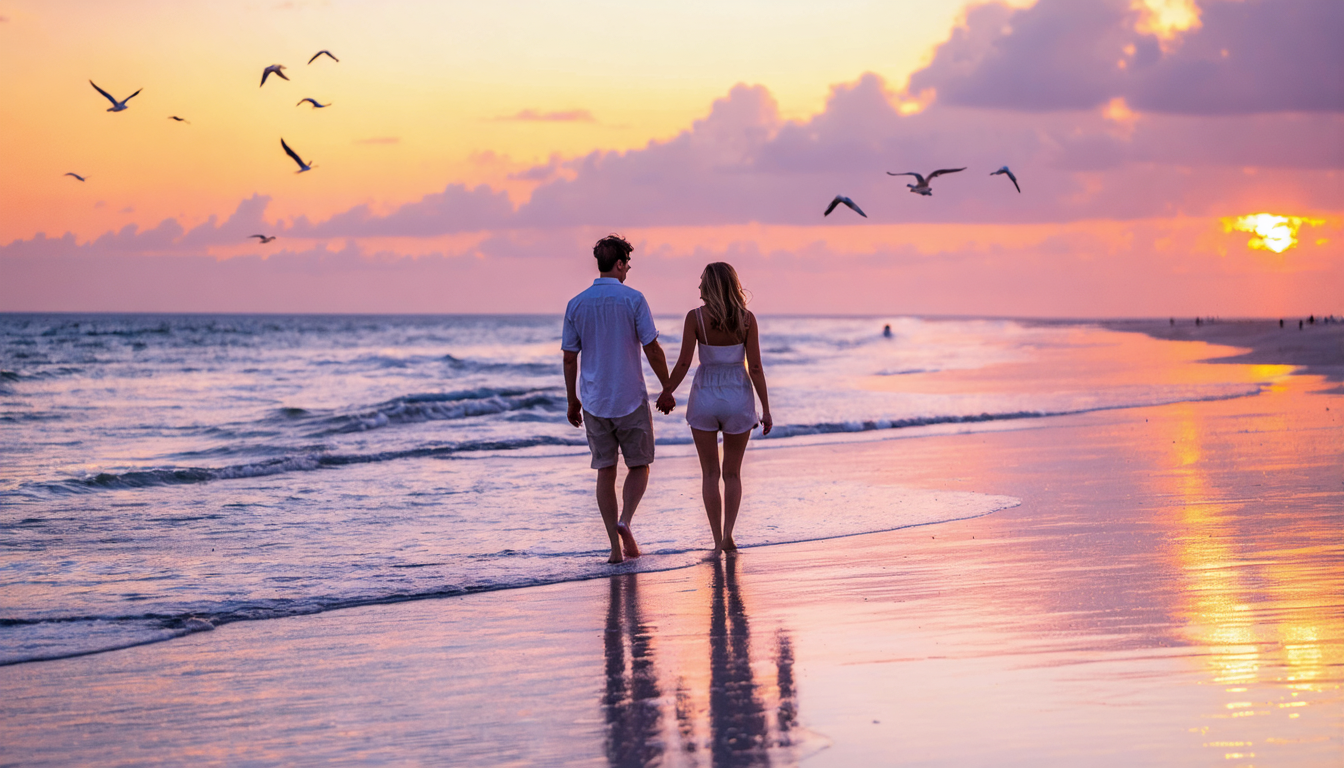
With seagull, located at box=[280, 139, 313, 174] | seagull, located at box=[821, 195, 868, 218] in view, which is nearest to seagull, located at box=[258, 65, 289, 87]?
seagull, located at box=[280, 139, 313, 174]

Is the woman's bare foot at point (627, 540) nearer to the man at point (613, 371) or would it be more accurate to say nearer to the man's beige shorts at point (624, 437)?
the man at point (613, 371)

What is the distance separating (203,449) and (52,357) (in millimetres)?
31359

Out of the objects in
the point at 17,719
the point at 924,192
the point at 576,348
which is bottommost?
the point at 17,719

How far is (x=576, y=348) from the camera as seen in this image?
21.2ft

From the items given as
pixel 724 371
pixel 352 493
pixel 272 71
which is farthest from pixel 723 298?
pixel 272 71

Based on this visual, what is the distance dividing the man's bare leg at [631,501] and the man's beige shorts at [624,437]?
9 cm

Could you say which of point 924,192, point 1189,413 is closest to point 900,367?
point 1189,413

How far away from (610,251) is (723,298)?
0.73m

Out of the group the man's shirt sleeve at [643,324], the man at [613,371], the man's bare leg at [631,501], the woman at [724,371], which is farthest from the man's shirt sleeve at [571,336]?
the man's bare leg at [631,501]

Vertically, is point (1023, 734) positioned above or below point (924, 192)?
below

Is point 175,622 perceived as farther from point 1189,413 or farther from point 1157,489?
point 1189,413

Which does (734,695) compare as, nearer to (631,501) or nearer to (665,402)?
(665,402)

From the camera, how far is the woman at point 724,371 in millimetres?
6426

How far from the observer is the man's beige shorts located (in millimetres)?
6434
